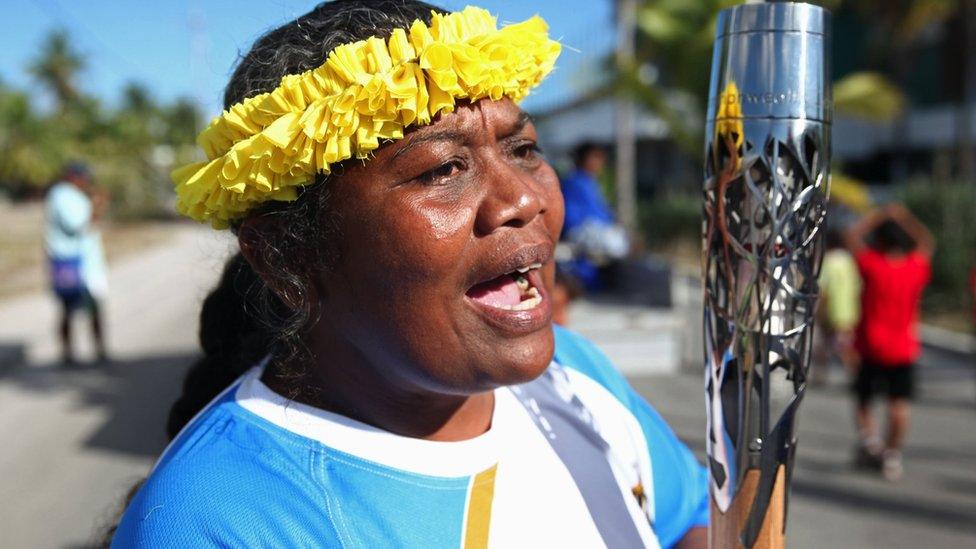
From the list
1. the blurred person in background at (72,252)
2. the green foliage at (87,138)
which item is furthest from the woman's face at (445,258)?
the green foliage at (87,138)

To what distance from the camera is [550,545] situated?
134cm

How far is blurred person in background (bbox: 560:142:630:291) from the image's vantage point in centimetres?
662

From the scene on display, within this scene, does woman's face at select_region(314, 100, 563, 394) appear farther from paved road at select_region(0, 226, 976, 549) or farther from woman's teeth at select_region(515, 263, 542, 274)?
paved road at select_region(0, 226, 976, 549)

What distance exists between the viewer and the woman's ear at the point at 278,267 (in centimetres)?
139

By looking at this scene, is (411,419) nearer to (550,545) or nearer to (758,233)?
(550,545)

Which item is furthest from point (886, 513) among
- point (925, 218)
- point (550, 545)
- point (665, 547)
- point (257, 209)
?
point (925, 218)

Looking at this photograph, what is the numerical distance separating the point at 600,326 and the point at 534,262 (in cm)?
629

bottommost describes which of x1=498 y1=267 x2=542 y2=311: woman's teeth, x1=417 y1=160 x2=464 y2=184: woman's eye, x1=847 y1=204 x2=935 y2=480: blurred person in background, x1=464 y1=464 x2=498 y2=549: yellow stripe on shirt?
x1=847 y1=204 x2=935 y2=480: blurred person in background

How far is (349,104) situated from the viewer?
4.12 feet

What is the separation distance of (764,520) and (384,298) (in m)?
0.64

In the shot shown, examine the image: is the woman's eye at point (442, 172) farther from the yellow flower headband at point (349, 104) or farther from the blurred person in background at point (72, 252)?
the blurred person in background at point (72, 252)

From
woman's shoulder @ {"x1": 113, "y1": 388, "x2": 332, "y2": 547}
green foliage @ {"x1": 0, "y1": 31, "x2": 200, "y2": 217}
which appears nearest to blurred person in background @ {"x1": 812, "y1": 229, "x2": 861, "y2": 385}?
woman's shoulder @ {"x1": 113, "y1": 388, "x2": 332, "y2": 547}

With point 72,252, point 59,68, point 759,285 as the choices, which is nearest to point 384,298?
point 759,285

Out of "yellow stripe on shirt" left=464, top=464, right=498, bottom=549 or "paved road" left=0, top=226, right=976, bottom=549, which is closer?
"yellow stripe on shirt" left=464, top=464, right=498, bottom=549
